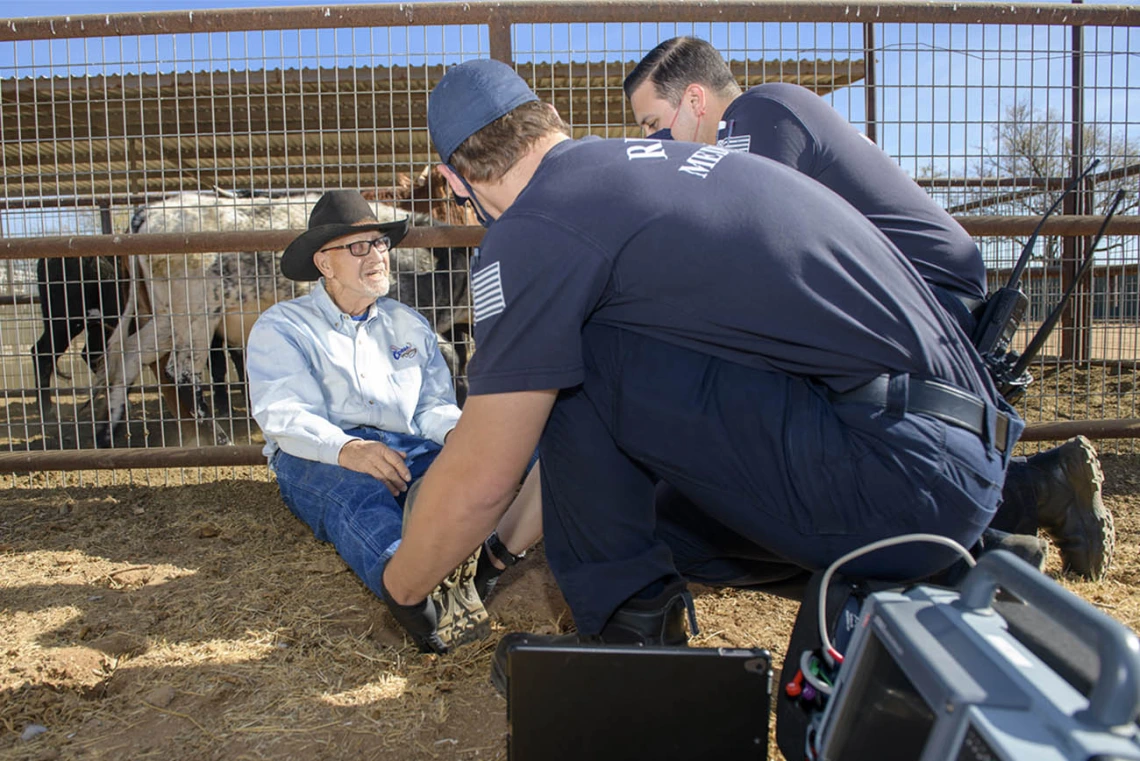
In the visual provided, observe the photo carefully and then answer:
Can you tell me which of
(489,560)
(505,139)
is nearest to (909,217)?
(505,139)

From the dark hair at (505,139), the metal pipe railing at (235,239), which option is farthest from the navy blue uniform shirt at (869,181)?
the metal pipe railing at (235,239)

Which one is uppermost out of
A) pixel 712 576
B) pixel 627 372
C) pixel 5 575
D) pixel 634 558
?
pixel 627 372

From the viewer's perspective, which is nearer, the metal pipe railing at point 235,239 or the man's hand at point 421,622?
the man's hand at point 421,622

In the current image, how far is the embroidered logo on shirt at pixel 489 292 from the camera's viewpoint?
4.56ft

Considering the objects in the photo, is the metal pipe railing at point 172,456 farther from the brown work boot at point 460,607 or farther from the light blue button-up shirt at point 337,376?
the brown work boot at point 460,607

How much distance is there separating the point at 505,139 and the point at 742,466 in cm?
79

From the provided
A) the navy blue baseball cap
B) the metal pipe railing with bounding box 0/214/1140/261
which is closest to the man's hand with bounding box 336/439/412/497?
the navy blue baseball cap

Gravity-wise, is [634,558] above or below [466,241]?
below

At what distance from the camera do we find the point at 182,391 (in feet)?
20.2

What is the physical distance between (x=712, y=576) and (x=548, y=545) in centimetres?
46

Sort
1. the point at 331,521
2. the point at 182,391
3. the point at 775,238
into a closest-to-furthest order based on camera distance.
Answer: the point at 775,238, the point at 331,521, the point at 182,391

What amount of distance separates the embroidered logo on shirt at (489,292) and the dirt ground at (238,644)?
0.94 m

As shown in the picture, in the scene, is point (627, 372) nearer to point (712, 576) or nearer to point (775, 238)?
point (775, 238)

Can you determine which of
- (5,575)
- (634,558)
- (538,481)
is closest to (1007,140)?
(538,481)
